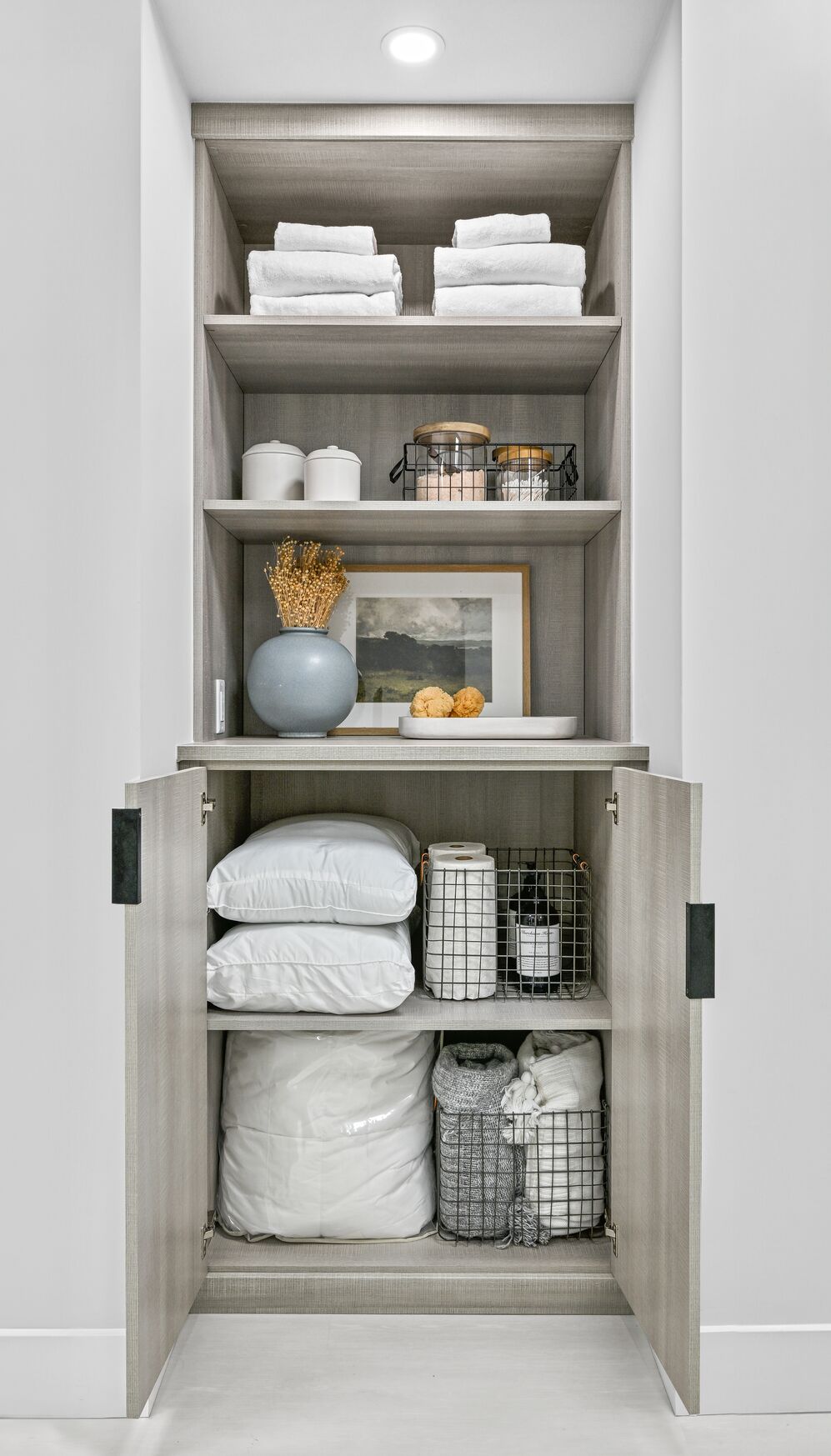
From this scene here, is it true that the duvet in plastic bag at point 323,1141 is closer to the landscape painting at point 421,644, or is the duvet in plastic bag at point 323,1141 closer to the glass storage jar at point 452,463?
the landscape painting at point 421,644

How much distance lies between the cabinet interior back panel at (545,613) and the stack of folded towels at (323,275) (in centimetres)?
57

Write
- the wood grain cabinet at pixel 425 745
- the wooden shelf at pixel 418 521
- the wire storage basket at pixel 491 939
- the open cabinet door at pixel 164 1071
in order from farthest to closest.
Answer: the wire storage basket at pixel 491 939 < the wooden shelf at pixel 418 521 < the wood grain cabinet at pixel 425 745 < the open cabinet door at pixel 164 1071

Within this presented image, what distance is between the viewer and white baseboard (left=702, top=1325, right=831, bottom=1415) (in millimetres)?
1483

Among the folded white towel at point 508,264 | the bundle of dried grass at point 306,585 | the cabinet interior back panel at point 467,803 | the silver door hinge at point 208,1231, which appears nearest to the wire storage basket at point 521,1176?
the silver door hinge at point 208,1231

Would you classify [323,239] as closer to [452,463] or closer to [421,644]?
[452,463]

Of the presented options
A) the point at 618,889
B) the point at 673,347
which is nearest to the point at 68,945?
the point at 618,889

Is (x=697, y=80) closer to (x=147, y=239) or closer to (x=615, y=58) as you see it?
(x=615, y=58)

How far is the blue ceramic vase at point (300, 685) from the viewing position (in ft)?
6.05

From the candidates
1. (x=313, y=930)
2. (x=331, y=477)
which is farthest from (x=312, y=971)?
(x=331, y=477)

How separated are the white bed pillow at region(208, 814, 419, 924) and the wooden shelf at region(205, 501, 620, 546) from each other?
631mm

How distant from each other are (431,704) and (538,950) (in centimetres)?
55

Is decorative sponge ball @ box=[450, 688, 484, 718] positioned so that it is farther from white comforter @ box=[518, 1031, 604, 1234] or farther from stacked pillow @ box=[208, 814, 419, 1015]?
white comforter @ box=[518, 1031, 604, 1234]

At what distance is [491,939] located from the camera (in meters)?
1.87

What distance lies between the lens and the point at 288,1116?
1.78m
